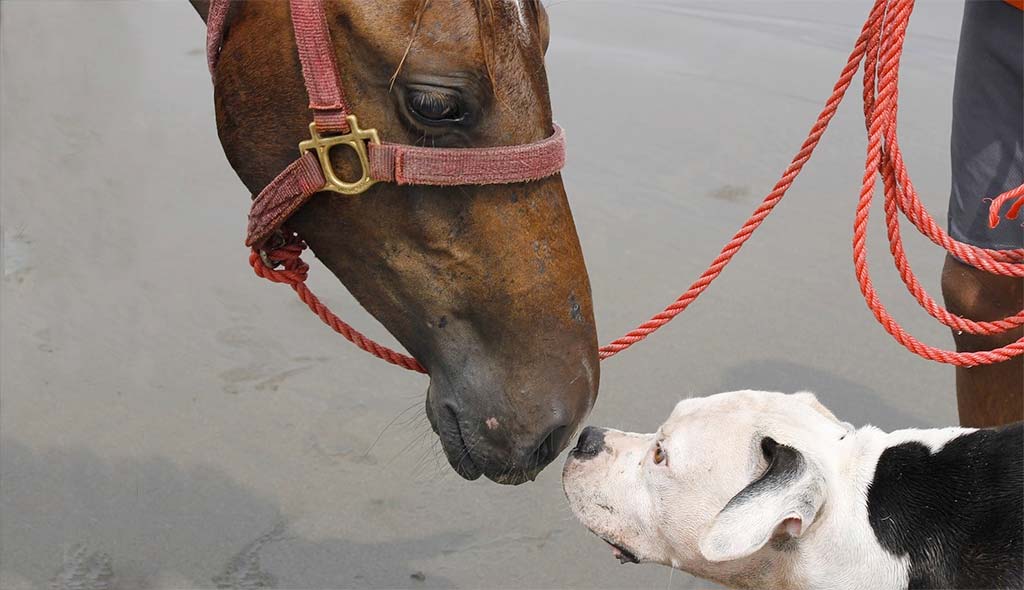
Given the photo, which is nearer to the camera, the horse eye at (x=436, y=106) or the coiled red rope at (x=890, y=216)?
the horse eye at (x=436, y=106)

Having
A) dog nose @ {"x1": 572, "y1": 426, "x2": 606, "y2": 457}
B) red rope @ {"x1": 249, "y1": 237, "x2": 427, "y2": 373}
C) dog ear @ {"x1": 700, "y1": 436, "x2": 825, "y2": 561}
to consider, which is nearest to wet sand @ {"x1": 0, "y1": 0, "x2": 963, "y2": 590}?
red rope @ {"x1": 249, "y1": 237, "x2": 427, "y2": 373}

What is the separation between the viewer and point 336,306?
5027mm

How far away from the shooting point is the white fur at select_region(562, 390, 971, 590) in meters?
2.29

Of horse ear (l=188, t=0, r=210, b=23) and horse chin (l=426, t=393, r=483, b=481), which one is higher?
horse ear (l=188, t=0, r=210, b=23)

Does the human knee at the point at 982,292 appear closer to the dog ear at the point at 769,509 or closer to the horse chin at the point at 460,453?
the dog ear at the point at 769,509

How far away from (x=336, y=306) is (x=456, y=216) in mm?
3040

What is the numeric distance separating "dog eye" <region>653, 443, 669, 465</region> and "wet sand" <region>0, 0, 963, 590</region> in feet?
1.80

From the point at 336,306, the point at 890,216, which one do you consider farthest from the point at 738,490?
the point at 336,306

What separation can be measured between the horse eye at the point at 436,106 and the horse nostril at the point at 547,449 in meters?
0.68

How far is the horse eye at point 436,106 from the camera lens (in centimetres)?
196

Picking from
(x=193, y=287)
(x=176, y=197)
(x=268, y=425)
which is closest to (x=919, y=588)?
(x=268, y=425)

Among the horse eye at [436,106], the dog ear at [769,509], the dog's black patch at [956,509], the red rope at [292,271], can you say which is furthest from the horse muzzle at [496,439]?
the dog's black patch at [956,509]

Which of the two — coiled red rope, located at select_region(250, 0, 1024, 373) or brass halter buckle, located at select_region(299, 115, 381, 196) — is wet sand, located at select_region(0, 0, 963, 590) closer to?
coiled red rope, located at select_region(250, 0, 1024, 373)

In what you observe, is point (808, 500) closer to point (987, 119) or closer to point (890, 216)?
point (890, 216)
